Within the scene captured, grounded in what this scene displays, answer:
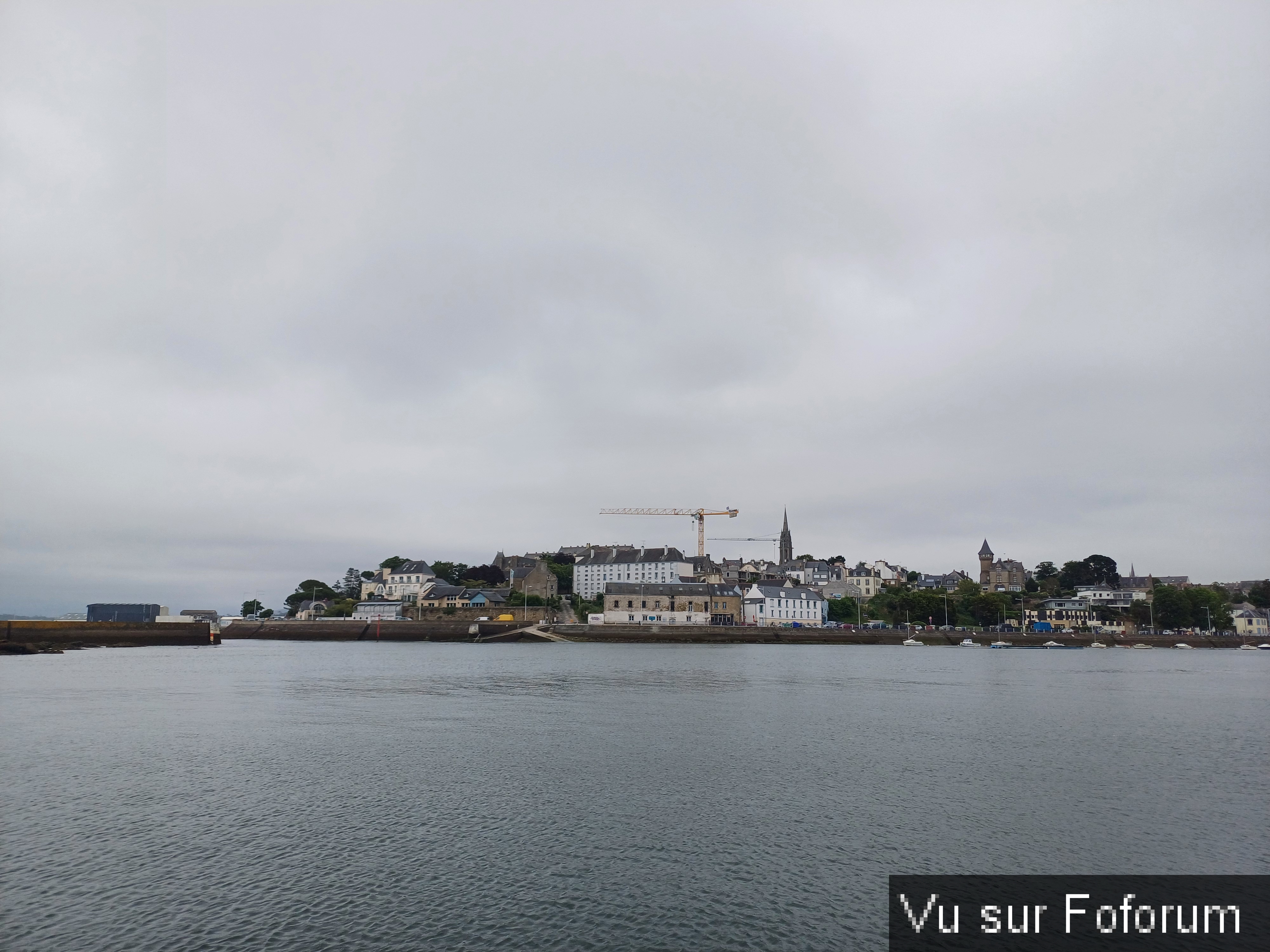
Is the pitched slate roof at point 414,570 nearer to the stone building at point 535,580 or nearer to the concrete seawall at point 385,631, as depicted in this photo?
the stone building at point 535,580

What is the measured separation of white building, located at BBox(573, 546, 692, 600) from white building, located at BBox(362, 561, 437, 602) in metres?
32.7

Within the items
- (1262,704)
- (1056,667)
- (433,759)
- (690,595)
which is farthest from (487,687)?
(690,595)

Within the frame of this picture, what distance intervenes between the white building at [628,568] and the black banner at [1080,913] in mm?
143480

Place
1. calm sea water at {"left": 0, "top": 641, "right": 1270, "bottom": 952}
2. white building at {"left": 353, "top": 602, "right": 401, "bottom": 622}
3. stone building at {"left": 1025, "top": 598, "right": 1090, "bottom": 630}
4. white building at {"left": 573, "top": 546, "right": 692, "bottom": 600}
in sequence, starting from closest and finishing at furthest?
calm sea water at {"left": 0, "top": 641, "right": 1270, "bottom": 952}, white building at {"left": 353, "top": 602, "right": 401, "bottom": 622}, stone building at {"left": 1025, "top": 598, "right": 1090, "bottom": 630}, white building at {"left": 573, "top": 546, "right": 692, "bottom": 600}

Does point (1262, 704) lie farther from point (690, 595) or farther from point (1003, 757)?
point (690, 595)

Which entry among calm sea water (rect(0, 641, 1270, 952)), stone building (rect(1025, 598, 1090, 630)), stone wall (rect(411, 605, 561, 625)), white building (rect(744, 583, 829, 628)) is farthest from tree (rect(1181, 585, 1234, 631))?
calm sea water (rect(0, 641, 1270, 952))

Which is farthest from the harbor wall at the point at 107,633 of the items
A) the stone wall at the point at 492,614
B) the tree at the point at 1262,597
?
the tree at the point at 1262,597

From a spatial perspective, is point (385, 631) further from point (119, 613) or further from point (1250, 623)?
point (1250, 623)

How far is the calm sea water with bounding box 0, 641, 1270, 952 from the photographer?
1362cm

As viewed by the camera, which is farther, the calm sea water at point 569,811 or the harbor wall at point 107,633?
the harbor wall at point 107,633

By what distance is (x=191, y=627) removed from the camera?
111m

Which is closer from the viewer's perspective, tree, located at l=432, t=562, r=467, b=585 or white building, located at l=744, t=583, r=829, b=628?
white building, located at l=744, t=583, r=829, b=628

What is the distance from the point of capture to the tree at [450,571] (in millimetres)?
166875

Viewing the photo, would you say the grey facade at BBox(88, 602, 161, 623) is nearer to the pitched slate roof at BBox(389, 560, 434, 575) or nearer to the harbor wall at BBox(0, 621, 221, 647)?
the harbor wall at BBox(0, 621, 221, 647)
